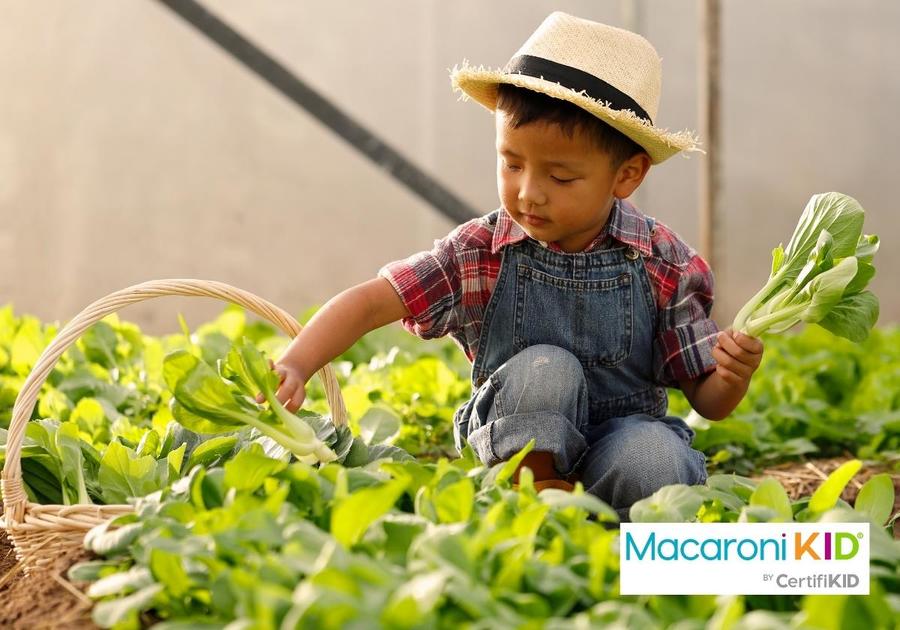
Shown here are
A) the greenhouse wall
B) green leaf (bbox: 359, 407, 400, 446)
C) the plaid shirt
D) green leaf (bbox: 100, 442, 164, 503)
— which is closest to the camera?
green leaf (bbox: 100, 442, 164, 503)

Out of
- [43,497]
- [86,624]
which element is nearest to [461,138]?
[43,497]

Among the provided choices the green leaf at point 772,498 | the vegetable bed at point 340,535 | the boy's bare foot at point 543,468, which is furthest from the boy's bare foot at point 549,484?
the green leaf at point 772,498

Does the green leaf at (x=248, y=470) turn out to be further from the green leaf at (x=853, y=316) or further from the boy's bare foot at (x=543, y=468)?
the green leaf at (x=853, y=316)

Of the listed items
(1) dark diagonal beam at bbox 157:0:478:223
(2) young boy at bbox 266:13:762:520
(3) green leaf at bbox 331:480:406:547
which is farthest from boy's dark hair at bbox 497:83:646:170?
(1) dark diagonal beam at bbox 157:0:478:223

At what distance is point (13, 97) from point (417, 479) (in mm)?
4492

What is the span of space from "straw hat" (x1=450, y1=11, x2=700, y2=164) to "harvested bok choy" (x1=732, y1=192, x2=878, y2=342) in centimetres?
22

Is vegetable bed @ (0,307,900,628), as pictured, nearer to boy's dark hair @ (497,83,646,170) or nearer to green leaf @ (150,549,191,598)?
green leaf @ (150,549,191,598)

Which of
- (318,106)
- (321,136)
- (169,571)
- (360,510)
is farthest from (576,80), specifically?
(321,136)

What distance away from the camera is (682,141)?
5.36 feet

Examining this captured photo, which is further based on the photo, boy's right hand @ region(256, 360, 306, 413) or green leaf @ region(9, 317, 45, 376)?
green leaf @ region(9, 317, 45, 376)

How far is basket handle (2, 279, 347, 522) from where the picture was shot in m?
1.35

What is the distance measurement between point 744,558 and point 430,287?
2.51 ft

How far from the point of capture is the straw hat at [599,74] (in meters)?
1.58

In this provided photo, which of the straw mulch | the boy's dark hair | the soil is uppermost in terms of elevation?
the boy's dark hair
